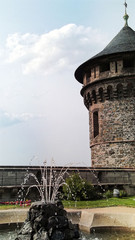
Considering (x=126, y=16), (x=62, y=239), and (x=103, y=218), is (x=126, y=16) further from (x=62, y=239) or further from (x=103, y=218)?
(x=62, y=239)

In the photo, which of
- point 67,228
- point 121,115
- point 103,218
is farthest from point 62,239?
point 121,115

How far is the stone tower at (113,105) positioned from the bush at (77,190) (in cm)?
633

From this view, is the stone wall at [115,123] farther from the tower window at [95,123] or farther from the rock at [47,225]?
the rock at [47,225]

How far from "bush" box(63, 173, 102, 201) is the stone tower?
633 centimetres

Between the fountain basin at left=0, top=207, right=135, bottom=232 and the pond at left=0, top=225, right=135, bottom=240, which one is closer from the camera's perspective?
the pond at left=0, top=225, right=135, bottom=240

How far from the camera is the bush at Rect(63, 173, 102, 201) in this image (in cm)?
1189

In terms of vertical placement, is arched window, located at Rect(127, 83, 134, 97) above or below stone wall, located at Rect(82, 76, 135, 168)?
above

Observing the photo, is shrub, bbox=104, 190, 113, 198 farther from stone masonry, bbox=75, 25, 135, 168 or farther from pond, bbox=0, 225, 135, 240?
pond, bbox=0, 225, 135, 240

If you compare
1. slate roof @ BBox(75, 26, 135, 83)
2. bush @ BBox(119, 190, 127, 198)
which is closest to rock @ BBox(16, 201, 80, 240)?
bush @ BBox(119, 190, 127, 198)

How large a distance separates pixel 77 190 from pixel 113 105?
861cm

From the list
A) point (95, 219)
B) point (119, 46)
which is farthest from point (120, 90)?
point (95, 219)

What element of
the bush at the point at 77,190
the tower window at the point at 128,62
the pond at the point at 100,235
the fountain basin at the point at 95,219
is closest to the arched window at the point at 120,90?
the tower window at the point at 128,62

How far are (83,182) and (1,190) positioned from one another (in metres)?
3.52

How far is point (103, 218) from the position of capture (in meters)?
8.15
